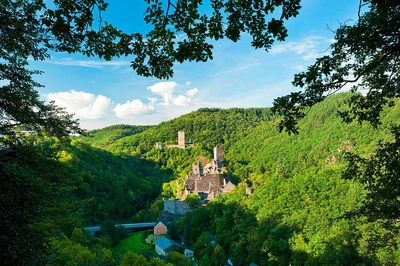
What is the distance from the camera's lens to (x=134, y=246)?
26.1 m

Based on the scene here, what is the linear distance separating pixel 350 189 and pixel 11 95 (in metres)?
16.0

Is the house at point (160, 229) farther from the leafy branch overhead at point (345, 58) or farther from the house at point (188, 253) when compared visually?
the leafy branch overhead at point (345, 58)

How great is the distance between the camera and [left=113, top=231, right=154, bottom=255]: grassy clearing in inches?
973

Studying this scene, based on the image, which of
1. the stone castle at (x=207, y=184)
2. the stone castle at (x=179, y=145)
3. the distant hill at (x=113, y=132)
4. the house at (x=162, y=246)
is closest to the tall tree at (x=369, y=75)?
the house at (x=162, y=246)

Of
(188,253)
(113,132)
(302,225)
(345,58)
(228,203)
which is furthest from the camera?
(113,132)

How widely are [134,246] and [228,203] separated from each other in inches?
371

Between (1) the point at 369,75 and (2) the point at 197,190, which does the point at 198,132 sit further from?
(1) the point at 369,75

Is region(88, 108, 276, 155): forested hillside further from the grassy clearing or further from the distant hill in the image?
the grassy clearing

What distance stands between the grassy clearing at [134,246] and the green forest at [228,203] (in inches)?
26.5

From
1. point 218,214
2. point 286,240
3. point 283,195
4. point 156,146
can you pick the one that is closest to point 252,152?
point 156,146

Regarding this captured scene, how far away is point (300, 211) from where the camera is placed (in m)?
16.9

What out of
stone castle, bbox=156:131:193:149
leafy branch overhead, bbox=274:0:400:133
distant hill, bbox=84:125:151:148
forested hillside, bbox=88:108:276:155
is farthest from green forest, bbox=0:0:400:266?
distant hill, bbox=84:125:151:148

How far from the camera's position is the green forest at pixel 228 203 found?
A: 5.81 meters

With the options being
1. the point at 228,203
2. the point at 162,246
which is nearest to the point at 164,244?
the point at 162,246
